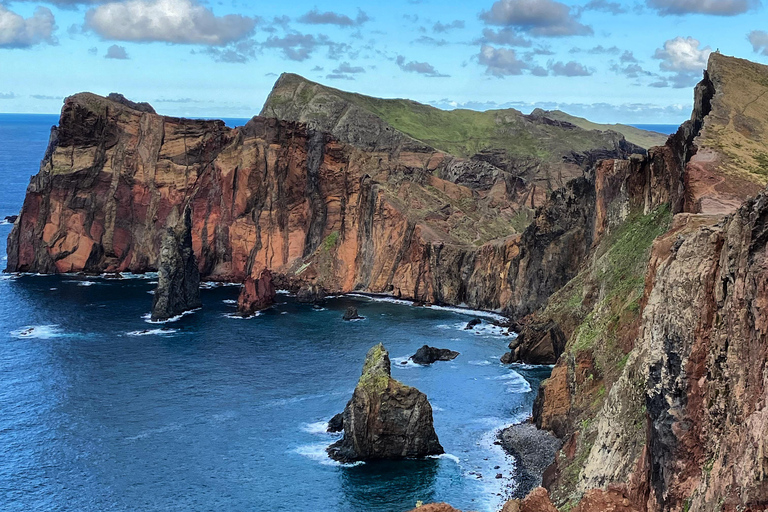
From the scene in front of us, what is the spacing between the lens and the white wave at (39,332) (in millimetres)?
156850

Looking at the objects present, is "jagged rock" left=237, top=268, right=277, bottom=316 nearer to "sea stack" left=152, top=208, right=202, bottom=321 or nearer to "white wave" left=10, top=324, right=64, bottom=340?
"sea stack" left=152, top=208, right=202, bottom=321

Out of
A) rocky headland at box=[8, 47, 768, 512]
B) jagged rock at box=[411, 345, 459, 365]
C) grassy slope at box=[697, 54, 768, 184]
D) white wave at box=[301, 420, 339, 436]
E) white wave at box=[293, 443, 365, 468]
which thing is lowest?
white wave at box=[293, 443, 365, 468]

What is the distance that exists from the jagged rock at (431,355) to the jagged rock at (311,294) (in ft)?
163

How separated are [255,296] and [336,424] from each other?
2891 inches

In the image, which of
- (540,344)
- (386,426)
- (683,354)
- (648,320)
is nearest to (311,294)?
(540,344)

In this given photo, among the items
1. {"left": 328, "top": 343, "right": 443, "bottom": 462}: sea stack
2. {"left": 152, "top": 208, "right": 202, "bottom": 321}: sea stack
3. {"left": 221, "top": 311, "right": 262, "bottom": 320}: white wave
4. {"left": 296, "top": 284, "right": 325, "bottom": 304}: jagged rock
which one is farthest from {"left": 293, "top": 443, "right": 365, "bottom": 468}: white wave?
{"left": 296, "top": 284, "right": 325, "bottom": 304}: jagged rock

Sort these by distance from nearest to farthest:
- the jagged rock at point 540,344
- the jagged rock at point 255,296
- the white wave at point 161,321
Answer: the jagged rock at point 540,344, the white wave at point 161,321, the jagged rock at point 255,296

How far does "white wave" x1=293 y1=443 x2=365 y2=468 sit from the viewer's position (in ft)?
326

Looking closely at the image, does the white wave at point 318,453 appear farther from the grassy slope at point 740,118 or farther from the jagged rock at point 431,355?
the grassy slope at point 740,118

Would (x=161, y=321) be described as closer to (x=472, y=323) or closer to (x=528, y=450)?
(x=472, y=323)

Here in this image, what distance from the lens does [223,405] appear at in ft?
392

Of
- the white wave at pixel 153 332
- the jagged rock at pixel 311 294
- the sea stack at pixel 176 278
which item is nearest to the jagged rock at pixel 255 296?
the jagged rock at pixel 311 294

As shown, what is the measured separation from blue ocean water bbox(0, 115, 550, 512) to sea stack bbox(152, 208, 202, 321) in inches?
171

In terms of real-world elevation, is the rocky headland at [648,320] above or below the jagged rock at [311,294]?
above
